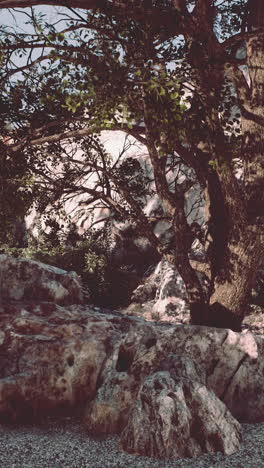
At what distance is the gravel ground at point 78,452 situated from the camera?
4254 mm

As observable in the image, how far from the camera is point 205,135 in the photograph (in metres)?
6.13

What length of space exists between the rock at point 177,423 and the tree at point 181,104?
2.59 metres

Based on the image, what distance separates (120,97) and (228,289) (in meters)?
3.67

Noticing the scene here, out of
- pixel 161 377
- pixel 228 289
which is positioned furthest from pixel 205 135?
pixel 161 377

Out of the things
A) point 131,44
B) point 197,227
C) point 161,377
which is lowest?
point 161,377

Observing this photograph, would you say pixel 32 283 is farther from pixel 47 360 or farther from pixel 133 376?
pixel 133 376

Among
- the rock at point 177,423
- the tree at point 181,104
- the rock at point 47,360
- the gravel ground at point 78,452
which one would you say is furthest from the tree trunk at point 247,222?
the rock at point 177,423

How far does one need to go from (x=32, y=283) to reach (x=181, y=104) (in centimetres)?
411

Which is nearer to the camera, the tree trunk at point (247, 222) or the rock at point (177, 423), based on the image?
the rock at point (177, 423)

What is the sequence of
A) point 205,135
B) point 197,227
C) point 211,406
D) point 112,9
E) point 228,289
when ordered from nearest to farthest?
point 211,406, point 112,9, point 205,135, point 228,289, point 197,227

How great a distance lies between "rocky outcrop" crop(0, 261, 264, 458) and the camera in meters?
4.64

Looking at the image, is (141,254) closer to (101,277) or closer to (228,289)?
(101,277)

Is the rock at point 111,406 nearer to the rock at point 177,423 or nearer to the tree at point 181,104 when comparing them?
the rock at point 177,423

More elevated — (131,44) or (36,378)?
(131,44)
